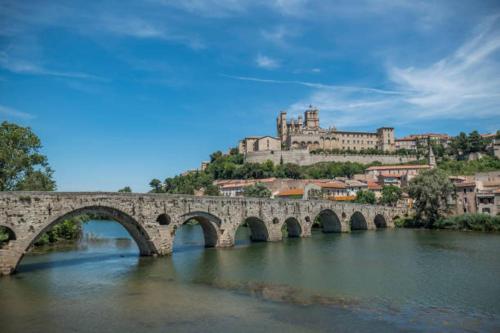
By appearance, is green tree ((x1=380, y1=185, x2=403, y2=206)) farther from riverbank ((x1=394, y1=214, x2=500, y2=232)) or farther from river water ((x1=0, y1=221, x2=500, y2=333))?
river water ((x1=0, y1=221, x2=500, y2=333))

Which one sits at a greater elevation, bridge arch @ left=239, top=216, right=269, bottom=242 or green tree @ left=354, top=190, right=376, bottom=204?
green tree @ left=354, top=190, right=376, bottom=204

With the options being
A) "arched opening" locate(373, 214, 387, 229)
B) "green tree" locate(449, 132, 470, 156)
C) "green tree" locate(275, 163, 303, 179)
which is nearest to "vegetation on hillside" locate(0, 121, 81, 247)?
"arched opening" locate(373, 214, 387, 229)

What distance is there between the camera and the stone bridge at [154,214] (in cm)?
2584

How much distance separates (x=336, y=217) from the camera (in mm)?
56188

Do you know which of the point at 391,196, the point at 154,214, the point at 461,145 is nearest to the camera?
the point at 154,214

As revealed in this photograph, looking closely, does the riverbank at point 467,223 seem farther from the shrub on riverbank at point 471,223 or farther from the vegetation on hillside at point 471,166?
the vegetation on hillside at point 471,166

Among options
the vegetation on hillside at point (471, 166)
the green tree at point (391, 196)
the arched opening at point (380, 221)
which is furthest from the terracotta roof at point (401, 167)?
the arched opening at point (380, 221)

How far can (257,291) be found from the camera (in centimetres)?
2275

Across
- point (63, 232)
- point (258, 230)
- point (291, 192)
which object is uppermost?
point (291, 192)

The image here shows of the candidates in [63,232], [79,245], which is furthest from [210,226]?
[63,232]

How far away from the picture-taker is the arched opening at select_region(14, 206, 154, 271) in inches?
1151

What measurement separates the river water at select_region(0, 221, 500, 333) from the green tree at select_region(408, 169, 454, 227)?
2236 centimetres

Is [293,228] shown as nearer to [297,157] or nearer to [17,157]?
[17,157]

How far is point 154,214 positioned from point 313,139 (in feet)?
349
